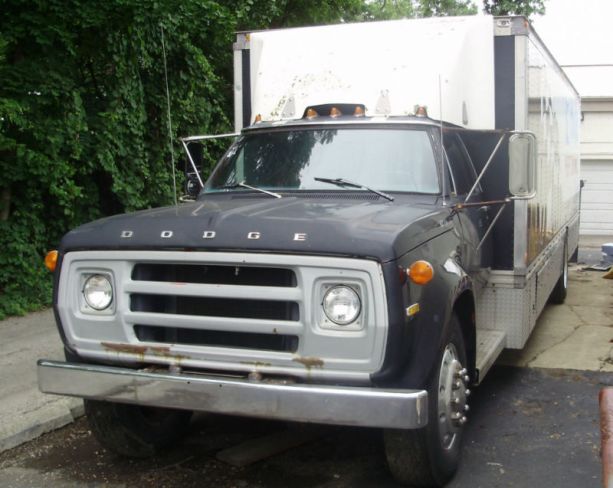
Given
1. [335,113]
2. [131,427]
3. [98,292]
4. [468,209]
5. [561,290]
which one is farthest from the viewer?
[561,290]

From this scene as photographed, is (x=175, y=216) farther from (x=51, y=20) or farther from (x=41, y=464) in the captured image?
(x=51, y=20)

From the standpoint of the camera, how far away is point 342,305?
3.85m

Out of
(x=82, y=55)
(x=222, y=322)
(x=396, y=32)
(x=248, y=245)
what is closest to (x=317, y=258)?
(x=248, y=245)

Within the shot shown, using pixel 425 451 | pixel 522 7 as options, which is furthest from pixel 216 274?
pixel 522 7

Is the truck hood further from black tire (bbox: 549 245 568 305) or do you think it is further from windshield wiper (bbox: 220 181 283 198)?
black tire (bbox: 549 245 568 305)

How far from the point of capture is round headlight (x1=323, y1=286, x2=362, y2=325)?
151 inches

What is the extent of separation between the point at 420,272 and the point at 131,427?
221 centimetres

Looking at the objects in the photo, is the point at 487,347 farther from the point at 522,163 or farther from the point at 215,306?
the point at 215,306

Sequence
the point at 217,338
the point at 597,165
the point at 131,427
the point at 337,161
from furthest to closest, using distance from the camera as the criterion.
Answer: the point at 597,165
the point at 337,161
the point at 131,427
the point at 217,338

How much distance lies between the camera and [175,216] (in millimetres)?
4457

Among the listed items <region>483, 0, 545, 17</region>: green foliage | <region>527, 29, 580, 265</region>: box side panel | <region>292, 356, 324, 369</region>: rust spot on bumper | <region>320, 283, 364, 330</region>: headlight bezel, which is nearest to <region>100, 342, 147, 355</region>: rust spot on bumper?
<region>292, 356, 324, 369</region>: rust spot on bumper

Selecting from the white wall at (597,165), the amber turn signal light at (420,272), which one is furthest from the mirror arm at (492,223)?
the white wall at (597,165)

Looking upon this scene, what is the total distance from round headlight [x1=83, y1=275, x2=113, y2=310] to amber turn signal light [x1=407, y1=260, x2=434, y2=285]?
1.68 m

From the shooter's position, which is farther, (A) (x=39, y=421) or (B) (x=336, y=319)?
(A) (x=39, y=421)
